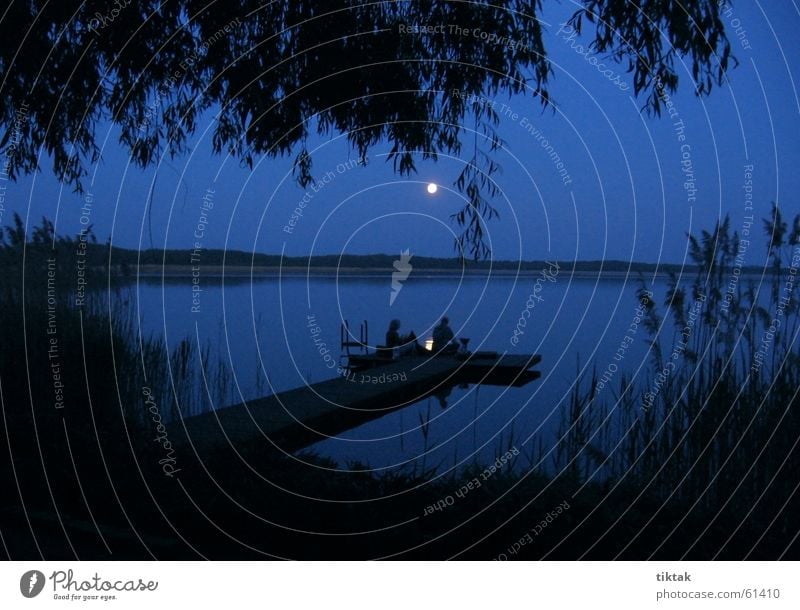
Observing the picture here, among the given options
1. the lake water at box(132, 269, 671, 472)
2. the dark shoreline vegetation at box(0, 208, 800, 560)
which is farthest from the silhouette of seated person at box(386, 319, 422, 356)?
the dark shoreline vegetation at box(0, 208, 800, 560)

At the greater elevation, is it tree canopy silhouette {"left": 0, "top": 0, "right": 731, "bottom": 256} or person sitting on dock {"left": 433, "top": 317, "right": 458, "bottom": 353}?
tree canopy silhouette {"left": 0, "top": 0, "right": 731, "bottom": 256}

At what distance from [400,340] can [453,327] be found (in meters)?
0.19

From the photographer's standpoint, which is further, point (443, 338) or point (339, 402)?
point (339, 402)

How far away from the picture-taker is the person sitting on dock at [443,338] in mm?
2654

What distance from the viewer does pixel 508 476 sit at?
2.56 metres

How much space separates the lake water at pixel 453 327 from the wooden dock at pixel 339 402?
0.05 meters

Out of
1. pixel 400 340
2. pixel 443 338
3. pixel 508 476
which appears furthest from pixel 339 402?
pixel 508 476

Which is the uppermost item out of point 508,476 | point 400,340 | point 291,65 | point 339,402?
point 291,65

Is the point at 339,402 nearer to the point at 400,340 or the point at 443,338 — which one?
the point at 400,340

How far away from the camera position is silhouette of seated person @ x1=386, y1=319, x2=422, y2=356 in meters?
2.65

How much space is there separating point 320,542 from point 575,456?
0.91m

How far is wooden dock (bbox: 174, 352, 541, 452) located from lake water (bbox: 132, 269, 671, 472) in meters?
0.05

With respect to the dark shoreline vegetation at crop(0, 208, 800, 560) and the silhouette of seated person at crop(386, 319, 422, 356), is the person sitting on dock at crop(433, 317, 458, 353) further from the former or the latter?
the dark shoreline vegetation at crop(0, 208, 800, 560)

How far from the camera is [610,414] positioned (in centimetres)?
263
